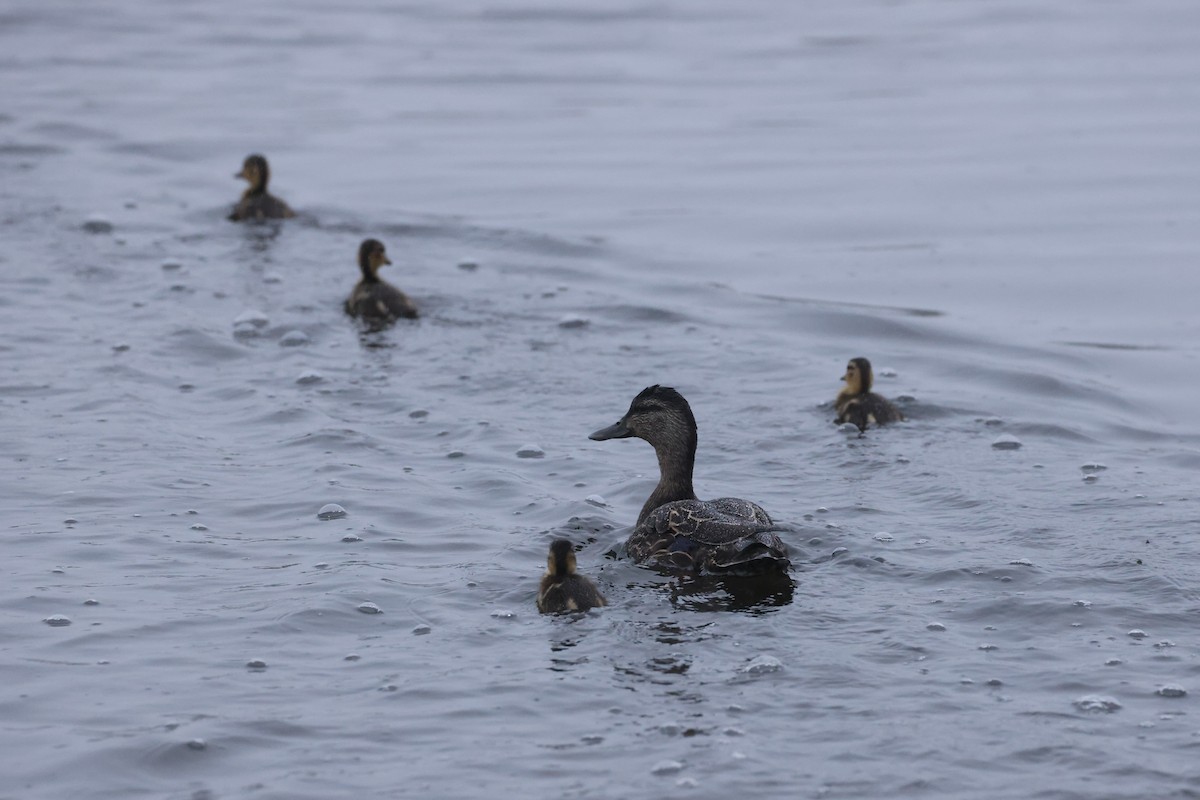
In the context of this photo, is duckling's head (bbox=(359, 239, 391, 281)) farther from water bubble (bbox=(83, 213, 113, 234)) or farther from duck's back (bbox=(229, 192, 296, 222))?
water bubble (bbox=(83, 213, 113, 234))

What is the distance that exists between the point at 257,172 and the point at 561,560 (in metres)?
9.65

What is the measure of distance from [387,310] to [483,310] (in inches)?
30.8

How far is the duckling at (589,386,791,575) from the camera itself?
7773 mm

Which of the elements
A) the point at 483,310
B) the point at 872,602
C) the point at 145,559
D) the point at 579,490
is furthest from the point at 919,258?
the point at 145,559

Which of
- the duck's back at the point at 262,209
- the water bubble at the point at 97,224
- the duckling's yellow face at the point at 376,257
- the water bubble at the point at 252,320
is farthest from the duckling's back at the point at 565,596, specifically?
the water bubble at the point at 97,224

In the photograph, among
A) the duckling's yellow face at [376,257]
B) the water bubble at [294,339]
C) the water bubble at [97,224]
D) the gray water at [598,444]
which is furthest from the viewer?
the water bubble at [97,224]

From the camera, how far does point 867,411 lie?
1029cm

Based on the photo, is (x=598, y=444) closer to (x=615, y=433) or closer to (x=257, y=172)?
(x=615, y=433)

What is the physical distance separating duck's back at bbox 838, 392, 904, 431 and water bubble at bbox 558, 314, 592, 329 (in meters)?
2.84

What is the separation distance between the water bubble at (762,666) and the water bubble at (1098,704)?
117 cm

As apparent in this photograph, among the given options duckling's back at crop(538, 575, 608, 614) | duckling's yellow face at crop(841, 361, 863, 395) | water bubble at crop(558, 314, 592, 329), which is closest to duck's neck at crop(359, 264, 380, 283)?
water bubble at crop(558, 314, 592, 329)

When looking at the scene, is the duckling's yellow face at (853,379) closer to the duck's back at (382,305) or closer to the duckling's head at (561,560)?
the duckling's head at (561,560)

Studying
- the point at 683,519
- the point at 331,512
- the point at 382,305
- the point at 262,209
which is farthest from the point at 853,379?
the point at 262,209

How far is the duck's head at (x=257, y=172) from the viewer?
15.9 m
